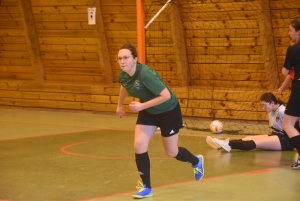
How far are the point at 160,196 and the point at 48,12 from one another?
359 inches

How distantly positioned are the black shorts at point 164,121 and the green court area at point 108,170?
2.08 ft

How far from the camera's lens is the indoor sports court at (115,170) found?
6.00 m

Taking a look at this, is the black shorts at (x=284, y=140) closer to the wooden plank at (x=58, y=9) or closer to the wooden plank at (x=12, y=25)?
the wooden plank at (x=58, y=9)

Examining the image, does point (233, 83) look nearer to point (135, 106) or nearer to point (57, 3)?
point (57, 3)

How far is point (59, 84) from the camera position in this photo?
46.5 feet

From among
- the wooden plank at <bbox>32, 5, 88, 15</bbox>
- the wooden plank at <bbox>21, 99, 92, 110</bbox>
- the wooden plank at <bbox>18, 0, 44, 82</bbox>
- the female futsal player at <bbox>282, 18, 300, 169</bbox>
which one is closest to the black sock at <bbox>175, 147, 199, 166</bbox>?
the female futsal player at <bbox>282, 18, 300, 169</bbox>

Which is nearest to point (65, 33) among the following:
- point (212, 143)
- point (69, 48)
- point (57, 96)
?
point (69, 48)

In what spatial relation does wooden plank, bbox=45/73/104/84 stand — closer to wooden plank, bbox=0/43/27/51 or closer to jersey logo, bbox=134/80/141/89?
wooden plank, bbox=0/43/27/51

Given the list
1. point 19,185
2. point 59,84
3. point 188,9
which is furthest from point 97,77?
point 19,185

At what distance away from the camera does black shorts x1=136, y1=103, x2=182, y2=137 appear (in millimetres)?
5895

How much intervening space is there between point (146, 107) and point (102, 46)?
806 cm

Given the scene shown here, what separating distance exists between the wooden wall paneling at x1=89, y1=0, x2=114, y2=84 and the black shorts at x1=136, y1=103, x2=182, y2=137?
765 centimetres

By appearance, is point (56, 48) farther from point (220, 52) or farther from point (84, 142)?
point (84, 142)

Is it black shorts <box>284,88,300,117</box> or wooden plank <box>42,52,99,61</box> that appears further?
wooden plank <box>42,52,99,61</box>
